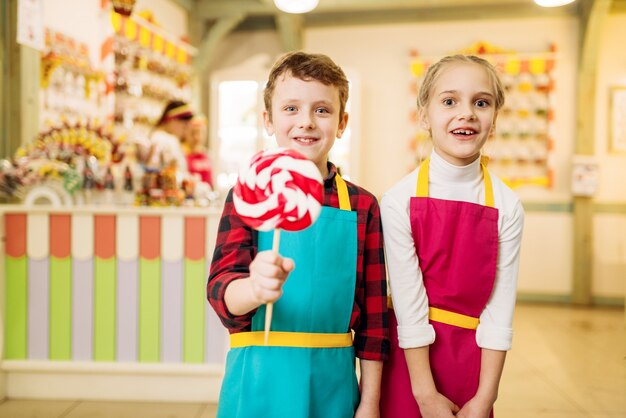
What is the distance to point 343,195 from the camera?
119cm

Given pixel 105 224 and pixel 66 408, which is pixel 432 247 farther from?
pixel 66 408

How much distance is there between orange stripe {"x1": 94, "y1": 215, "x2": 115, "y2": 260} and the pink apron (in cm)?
203

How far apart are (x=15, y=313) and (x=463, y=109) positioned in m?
2.59

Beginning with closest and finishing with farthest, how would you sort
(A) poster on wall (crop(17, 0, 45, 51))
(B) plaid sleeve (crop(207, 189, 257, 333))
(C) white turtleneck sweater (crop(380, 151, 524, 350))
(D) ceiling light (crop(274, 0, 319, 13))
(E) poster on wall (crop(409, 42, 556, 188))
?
1. (B) plaid sleeve (crop(207, 189, 257, 333))
2. (C) white turtleneck sweater (crop(380, 151, 524, 350))
3. (A) poster on wall (crop(17, 0, 45, 51))
4. (D) ceiling light (crop(274, 0, 319, 13))
5. (E) poster on wall (crop(409, 42, 556, 188))

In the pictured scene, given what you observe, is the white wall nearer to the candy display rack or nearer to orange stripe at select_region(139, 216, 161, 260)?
the candy display rack

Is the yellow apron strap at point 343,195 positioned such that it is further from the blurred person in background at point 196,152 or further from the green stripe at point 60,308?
Answer: the blurred person in background at point 196,152

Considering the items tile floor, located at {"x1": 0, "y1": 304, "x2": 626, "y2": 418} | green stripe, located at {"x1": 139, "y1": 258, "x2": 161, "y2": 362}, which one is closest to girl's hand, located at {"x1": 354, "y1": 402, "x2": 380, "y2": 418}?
tile floor, located at {"x1": 0, "y1": 304, "x2": 626, "y2": 418}

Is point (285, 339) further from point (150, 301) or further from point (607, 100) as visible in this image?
point (607, 100)

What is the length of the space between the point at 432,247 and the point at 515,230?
0.19 m

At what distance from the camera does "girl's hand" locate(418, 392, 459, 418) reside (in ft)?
3.78

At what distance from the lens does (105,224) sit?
2.83 metres

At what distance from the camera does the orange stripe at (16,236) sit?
2.84 meters

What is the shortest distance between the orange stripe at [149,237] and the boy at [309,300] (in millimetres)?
1746

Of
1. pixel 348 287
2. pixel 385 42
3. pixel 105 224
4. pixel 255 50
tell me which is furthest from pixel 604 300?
pixel 348 287
